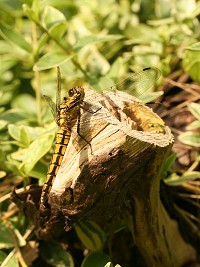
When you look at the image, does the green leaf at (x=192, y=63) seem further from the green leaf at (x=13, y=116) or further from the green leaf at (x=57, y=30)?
the green leaf at (x=13, y=116)

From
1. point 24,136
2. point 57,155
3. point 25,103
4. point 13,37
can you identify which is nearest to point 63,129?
point 57,155

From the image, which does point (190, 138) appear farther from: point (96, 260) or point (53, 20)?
point (53, 20)

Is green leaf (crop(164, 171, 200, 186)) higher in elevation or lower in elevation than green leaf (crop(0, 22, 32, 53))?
lower

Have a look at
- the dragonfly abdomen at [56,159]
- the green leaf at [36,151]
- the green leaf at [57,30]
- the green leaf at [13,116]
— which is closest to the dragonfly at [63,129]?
the dragonfly abdomen at [56,159]

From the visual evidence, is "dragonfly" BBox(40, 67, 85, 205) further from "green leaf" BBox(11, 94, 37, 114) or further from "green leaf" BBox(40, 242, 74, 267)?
"green leaf" BBox(11, 94, 37, 114)

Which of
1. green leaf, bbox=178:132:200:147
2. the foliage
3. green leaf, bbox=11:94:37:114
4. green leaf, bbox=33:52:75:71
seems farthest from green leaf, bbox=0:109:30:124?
green leaf, bbox=178:132:200:147

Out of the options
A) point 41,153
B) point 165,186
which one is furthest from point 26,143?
point 165,186
